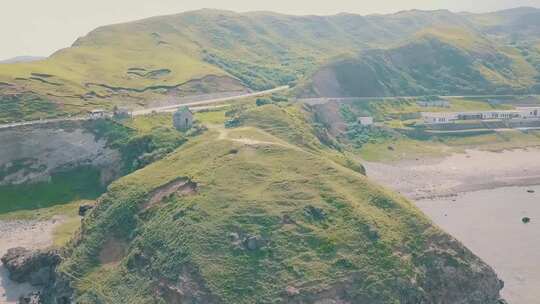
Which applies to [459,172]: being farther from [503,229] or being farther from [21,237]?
[21,237]

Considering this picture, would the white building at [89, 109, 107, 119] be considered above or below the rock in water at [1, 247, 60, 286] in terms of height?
above

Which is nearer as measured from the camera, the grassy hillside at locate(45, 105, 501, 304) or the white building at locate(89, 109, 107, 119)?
the grassy hillside at locate(45, 105, 501, 304)

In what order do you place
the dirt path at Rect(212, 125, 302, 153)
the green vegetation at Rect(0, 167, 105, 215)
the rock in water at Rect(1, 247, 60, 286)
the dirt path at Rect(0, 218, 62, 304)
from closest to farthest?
the dirt path at Rect(0, 218, 62, 304) < the rock in water at Rect(1, 247, 60, 286) < the dirt path at Rect(212, 125, 302, 153) < the green vegetation at Rect(0, 167, 105, 215)

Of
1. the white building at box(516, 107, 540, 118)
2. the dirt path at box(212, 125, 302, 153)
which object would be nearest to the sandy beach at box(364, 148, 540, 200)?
the white building at box(516, 107, 540, 118)

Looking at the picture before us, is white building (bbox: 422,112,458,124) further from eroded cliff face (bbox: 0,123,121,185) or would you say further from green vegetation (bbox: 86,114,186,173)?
eroded cliff face (bbox: 0,123,121,185)

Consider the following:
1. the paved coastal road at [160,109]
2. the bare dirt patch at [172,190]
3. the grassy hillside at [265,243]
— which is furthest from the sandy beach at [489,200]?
the paved coastal road at [160,109]

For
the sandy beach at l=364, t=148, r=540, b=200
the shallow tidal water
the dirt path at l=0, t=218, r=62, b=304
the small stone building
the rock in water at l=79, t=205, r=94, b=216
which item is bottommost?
the sandy beach at l=364, t=148, r=540, b=200

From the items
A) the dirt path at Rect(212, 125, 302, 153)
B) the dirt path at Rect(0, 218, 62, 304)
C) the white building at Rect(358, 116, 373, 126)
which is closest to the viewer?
the dirt path at Rect(0, 218, 62, 304)

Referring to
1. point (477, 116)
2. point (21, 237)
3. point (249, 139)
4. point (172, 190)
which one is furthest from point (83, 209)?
point (477, 116)
